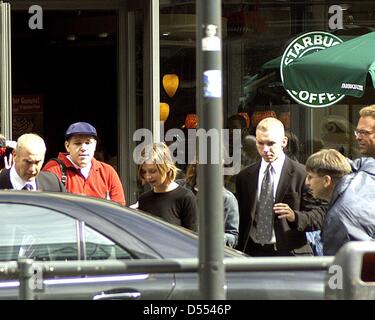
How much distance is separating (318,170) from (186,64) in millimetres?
4564

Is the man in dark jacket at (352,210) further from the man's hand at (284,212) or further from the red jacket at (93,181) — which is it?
the red jacket at (93,181)

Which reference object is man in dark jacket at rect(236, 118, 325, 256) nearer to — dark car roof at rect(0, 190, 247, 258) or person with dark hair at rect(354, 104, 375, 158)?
person with dark hair at rect(354, 104, 375, 158)

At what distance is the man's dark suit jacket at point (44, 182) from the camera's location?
7.17 metres

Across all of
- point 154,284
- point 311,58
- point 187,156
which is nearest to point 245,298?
point 154,284

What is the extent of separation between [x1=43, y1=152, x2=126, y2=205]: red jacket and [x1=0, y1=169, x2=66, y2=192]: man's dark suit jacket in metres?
0.51

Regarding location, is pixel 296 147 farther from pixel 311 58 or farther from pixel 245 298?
pixel 245 298

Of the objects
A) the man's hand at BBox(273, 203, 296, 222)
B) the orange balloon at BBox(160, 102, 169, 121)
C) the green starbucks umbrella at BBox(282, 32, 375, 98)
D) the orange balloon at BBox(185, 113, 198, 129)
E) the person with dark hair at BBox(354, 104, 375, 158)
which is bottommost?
the man's hand at BBox(273, 203, 296, 222)

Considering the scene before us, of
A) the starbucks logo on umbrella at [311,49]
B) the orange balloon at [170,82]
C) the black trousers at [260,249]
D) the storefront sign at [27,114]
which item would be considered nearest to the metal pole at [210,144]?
the black trousers at [260,249]

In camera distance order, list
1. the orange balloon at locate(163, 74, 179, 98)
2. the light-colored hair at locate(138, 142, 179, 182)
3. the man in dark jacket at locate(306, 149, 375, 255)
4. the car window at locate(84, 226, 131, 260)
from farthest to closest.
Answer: the orange balloon at locate(163, 74, 179, 98) → the light-colored hair at locate(138, 142, 179, 182) → the man in dark jacket at locate(306, 149, 375, 255) → the car window at locate(84, 226, 131, 260)

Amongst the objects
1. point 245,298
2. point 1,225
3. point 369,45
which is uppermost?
point 369,45

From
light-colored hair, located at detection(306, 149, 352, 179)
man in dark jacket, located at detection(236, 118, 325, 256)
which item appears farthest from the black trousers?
light-colored hair, located at detection(306, 149, 352, 179)

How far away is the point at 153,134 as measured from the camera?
1069cm

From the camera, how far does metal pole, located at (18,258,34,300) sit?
4.04m

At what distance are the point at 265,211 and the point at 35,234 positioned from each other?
2.71m
